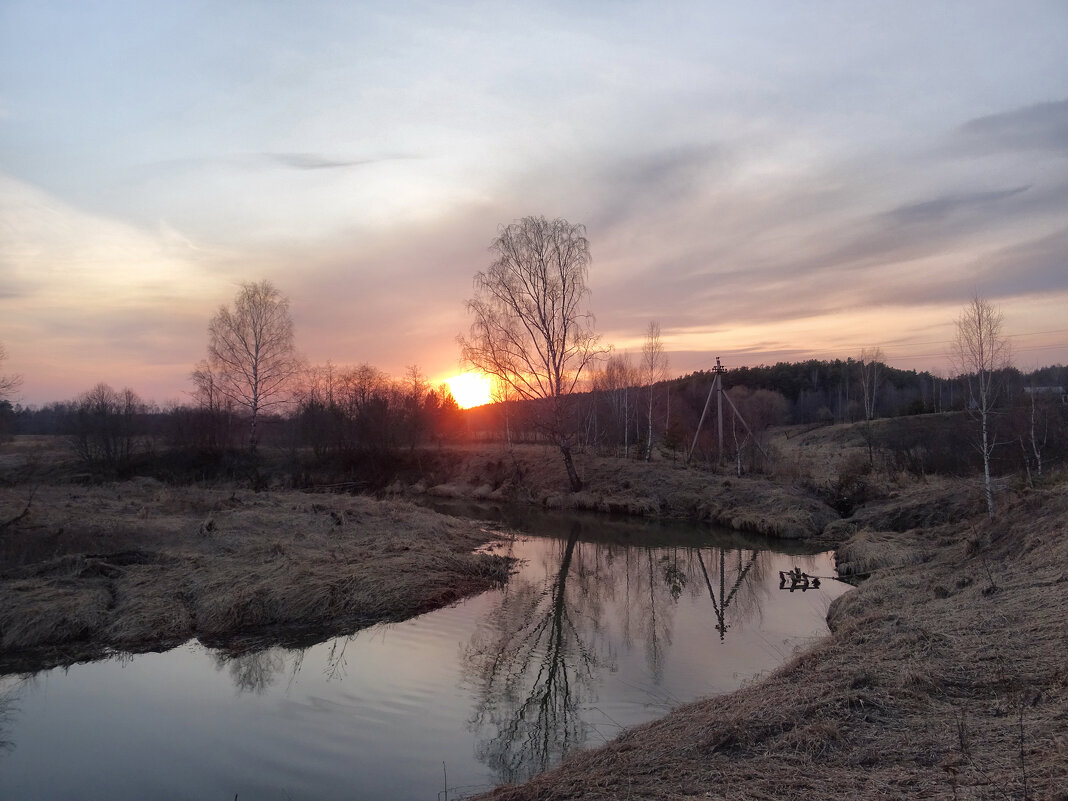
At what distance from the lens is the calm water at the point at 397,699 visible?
253 inches

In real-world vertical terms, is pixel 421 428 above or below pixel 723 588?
above

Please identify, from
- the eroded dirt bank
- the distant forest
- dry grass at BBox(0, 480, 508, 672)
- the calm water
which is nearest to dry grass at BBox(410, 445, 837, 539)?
the distant forest

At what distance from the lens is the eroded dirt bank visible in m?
4.48

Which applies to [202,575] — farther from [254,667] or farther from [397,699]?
[397,699]

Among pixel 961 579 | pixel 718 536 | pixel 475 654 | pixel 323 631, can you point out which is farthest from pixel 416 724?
pixel 718 536

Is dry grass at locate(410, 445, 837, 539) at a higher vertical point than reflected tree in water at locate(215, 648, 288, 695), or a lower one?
higher

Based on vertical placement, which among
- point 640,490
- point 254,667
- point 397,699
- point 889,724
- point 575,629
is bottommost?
point 575,629

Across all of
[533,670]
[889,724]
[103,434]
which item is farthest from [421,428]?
[889,724]

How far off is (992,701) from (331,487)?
2936cm

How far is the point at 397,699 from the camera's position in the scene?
8.36 m

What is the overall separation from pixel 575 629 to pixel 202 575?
6812 millimetres

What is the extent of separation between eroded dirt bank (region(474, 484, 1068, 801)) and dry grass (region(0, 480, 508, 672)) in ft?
22.6

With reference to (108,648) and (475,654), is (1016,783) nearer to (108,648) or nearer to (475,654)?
(475,654)

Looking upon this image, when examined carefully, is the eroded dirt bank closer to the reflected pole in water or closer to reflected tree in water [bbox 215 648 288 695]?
the reflected pole in water
